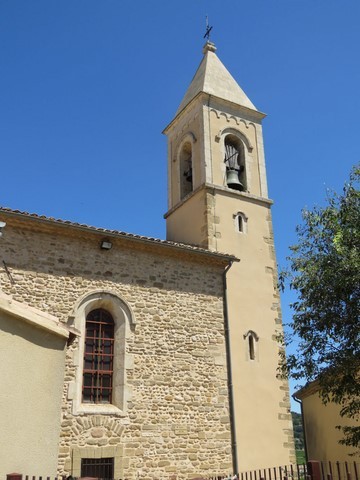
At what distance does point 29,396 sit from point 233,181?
10966 mm

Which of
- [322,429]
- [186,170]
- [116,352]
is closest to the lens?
[116,352]

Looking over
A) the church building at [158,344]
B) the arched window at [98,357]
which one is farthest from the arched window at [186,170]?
the arched window at [98,357]

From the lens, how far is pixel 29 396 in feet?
22.0

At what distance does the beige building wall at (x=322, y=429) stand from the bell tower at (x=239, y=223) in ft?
5.47

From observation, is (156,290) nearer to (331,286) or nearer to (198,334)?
(198,334)

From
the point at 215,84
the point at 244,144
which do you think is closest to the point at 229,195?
the point at 244,144

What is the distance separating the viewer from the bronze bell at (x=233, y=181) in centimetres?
1611

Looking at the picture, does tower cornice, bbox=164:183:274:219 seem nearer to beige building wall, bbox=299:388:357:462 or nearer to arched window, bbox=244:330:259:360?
arched window, bbox=244:330:259:360

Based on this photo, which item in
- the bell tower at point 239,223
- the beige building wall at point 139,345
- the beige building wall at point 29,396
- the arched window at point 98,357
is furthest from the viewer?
the bell tower at point 239,223

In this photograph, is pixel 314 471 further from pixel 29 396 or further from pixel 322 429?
pixel 322 429

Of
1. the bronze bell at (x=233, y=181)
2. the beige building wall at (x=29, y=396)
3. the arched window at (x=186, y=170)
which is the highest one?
the arched window at (x=186, y=170)

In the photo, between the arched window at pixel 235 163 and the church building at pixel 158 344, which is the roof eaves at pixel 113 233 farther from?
the arched window at pixel 235 163

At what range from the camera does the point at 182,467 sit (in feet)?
35.9

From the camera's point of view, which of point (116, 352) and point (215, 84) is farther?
point (215, 84)
